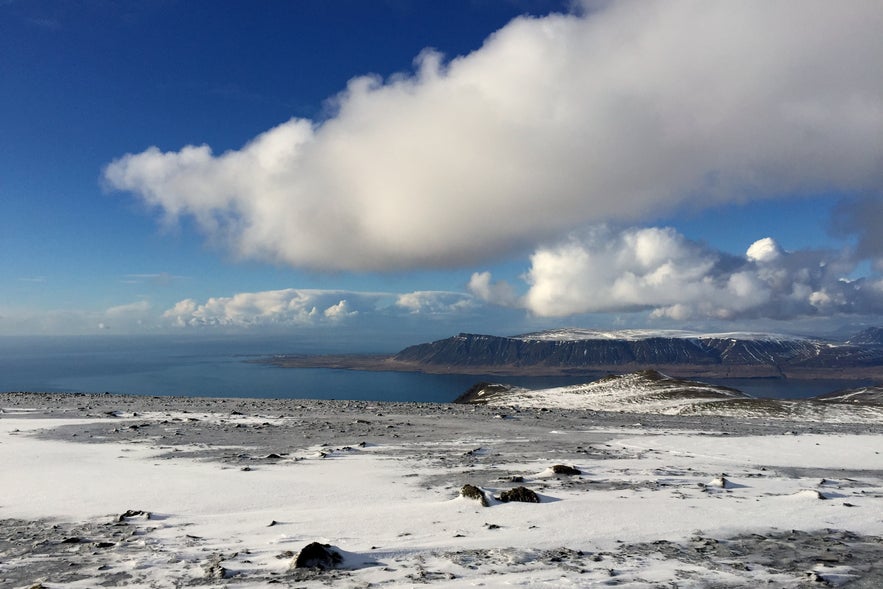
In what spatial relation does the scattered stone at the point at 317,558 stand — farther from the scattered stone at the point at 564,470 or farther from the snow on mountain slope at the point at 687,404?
the snow on mountain slope at the point at 687,404

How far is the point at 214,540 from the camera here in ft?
30.7

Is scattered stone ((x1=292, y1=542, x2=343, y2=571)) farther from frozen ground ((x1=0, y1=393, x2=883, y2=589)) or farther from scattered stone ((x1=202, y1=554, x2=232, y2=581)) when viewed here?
scattered stone ((x1=202, y1=554, x2=232, y2=581))

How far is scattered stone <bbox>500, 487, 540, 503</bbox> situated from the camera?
38.4 ft

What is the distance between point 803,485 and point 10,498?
2018 cm

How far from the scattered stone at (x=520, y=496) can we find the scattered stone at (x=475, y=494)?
1.63ft

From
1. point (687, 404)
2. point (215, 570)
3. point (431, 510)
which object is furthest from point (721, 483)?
point (687, 404)

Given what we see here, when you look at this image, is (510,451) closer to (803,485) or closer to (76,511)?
(803,485)

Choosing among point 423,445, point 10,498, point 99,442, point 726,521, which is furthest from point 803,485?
point 99,442

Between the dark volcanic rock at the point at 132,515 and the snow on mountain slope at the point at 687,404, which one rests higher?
the dark volcanic rock at the point at 132,515

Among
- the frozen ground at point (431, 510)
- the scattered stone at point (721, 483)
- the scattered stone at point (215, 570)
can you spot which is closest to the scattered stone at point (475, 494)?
the frozen ground at point (431, 510)

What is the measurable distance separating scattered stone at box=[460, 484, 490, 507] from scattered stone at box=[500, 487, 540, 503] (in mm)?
496

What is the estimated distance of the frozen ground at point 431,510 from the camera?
798 cm

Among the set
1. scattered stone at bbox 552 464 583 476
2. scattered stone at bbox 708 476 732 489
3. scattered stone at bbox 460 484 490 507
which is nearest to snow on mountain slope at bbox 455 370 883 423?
scattered stone at bbox 708 476 732 489

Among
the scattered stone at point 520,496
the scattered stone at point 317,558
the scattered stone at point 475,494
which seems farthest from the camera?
the scattered stone at point 520,496
